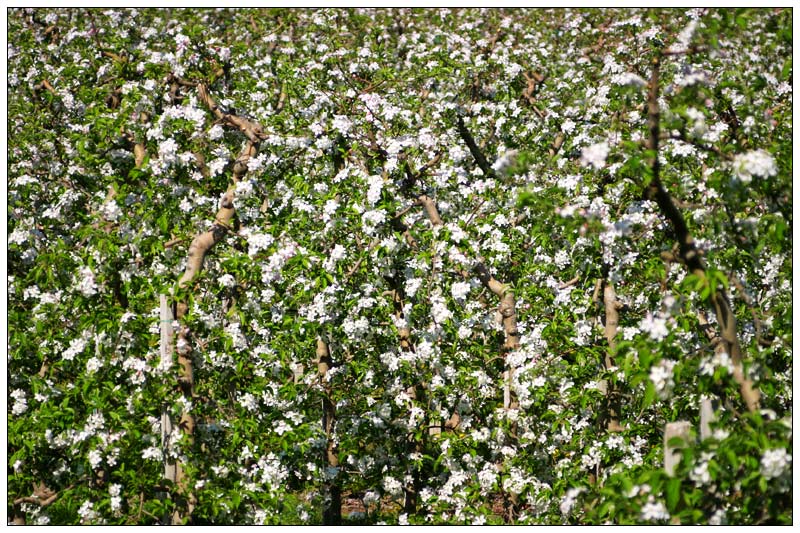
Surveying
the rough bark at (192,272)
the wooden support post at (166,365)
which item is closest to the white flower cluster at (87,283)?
the wooden support post at (166,365)

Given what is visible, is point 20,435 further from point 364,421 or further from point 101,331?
point 364,421

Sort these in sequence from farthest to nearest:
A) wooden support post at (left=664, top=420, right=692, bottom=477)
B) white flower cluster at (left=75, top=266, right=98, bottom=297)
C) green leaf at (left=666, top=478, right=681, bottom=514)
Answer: white flower cluster at (left=75, top=266, right=98, bottom=297)
wooden support post at (left=664, top=420, right=692, bottom=477)
green leaf at (left=666, top=478, right=681, bottom=514)

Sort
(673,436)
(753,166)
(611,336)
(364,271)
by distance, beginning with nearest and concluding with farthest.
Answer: (753,166) < (673,436) < (364,271) < (611,336)

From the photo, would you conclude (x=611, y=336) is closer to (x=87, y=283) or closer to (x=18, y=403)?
Result: (x=87, y=283)

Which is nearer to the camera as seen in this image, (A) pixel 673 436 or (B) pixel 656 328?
(A) pixel 673 436

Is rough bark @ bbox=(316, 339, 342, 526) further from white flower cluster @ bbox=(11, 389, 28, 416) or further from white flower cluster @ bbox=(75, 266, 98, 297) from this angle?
white flower cluster @ bbox=(11, 389, 28, 416)

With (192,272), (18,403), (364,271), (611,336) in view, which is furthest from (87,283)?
(611,336)

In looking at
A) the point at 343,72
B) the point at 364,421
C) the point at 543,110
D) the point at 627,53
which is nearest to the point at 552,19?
the point at 543,110

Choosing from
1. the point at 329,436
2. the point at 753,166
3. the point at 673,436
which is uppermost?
the point at 753,166

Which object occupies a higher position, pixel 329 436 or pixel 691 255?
pixel 691 255

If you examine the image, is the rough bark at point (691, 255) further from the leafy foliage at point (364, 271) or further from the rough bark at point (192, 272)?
the rough bark at point (192, 272)

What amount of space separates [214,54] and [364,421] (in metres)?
3.58

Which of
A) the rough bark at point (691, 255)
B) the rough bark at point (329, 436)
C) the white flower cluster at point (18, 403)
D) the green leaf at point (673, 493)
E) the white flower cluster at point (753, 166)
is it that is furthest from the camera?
the rough bark at point (329, 436)

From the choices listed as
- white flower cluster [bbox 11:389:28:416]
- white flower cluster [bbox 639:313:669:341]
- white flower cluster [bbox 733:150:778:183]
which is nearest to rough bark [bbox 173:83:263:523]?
white flower cluster [bbox 11:389:28:416]
